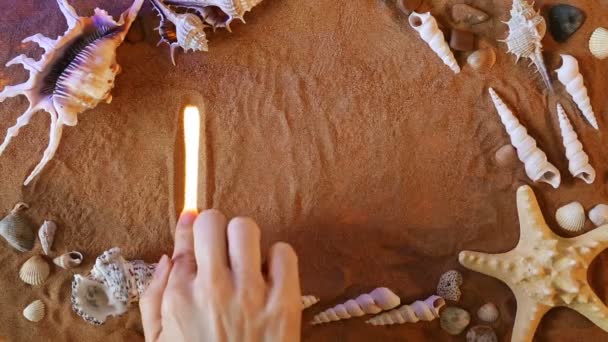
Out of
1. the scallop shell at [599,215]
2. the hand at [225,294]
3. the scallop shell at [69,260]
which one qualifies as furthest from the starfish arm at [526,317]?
the scallop shell at [69,260]

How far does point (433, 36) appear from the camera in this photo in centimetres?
196

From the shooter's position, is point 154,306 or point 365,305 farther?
point 365,305

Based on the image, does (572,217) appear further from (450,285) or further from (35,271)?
(35,271)

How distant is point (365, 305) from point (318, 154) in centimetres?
57

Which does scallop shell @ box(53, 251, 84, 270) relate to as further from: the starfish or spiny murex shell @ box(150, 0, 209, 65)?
the starfish

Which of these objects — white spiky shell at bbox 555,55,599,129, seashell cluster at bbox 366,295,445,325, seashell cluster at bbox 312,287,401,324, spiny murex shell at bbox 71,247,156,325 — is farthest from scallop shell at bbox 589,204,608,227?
spiny murex shell at bbox 71,247,156,325

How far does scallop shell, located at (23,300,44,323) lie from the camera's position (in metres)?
2.00

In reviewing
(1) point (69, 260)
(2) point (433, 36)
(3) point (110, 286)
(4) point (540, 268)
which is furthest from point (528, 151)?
(1) point (69, 260)

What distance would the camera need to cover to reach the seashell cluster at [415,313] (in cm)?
194

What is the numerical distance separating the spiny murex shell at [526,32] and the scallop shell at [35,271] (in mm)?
1863

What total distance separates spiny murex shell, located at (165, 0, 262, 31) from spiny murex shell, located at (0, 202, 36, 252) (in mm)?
938

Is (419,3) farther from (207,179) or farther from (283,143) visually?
(207,179)

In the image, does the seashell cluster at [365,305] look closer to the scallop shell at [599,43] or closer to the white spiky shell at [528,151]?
the white spiky shell at [528,151]

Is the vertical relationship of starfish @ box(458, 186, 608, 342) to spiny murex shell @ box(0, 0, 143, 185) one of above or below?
below
